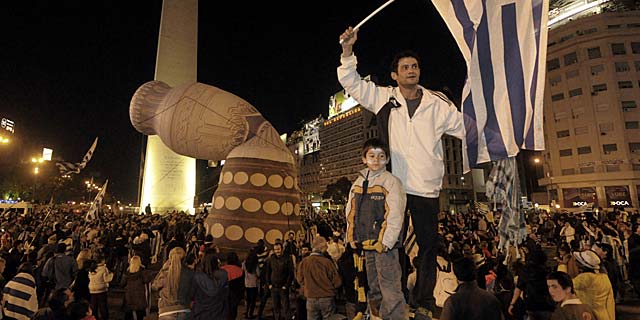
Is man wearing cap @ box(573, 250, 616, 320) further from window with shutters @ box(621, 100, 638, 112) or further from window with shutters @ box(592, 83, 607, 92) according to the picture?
window with shutters @ box(592, 83, 607, 92)

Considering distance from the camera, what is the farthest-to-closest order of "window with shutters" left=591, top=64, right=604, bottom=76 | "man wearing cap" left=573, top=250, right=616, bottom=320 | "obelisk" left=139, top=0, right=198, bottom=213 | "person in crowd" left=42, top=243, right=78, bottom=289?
"window with shutters" left=591, top=64, right=604, bottom=76 < "obelisk" left=139, top=0, right=198, bottom=213 < "person in crowd" left=42, top=243, right=78, bottom=289 < "man wearing cap" left=573, top=250, right=616, bottom=320

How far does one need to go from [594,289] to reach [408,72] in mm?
3682

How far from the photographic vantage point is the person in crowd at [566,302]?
353 cm

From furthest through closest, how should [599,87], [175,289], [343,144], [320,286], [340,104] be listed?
[340,104], [343,144], [599,87], [320,286], [175,289]

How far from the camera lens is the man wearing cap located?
4.61 meters

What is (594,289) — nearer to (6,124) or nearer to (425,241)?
(425,241)

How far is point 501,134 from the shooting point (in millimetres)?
3424

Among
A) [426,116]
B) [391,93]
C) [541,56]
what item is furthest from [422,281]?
[541,56]

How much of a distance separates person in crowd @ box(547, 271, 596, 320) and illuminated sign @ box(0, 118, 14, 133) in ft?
320

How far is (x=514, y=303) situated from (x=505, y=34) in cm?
390

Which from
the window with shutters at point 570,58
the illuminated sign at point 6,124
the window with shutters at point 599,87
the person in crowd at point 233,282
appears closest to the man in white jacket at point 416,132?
the person in crowd at point 233,282

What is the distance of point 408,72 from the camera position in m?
3.44

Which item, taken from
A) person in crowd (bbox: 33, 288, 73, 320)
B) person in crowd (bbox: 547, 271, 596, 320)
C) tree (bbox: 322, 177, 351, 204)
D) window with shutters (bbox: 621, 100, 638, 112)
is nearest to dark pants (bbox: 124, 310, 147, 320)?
person in crowd (bbox: 33, 288, 73, 320)

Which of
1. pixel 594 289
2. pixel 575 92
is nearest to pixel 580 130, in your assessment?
pixel 575 92
